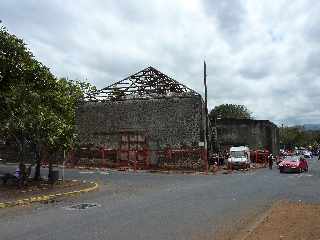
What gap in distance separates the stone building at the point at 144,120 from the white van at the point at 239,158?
3225mm

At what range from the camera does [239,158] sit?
4828 centimetres

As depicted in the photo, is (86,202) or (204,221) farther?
(86,202)

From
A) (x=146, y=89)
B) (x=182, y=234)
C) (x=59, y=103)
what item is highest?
(x=146, y=89)

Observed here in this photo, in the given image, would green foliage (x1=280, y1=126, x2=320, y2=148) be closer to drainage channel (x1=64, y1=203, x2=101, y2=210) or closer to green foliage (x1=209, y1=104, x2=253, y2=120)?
green foliage (x1=209, y1=104, x2=253, y2=120)

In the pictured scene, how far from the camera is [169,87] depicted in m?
51.2

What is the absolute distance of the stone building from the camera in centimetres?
4866

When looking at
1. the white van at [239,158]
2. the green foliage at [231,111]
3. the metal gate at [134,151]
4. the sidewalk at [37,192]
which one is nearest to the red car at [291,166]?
the white van at [239,158]

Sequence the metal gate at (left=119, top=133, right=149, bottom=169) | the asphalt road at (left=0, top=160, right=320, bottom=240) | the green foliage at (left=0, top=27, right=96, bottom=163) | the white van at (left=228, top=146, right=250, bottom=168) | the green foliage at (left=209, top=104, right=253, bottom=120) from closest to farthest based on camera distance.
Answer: the asphalt road at (left=0, top=160, right=320, bottom=240) → the green foliage at (left=0, top=27, right=96, bottom=163) → the metal gate at (left=119, top=133, right=149, bottom=169) → the white van at (left=228, top=146, right=250, bottom=168) → the green foliage at (left=209, top=104, right=253, bottom=120)

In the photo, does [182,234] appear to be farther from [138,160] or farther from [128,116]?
[128,116]

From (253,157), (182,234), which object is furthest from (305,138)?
(182,234)

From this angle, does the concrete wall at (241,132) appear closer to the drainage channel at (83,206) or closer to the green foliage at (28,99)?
the green foliage at (28,99)

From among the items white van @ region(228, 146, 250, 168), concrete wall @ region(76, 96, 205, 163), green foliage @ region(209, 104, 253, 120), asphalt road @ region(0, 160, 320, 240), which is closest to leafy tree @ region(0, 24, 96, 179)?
asphalt road @ region(0, 160, 320, 240)

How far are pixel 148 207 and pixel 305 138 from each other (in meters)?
153

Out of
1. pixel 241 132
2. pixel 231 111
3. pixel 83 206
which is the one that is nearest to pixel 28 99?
pixel 83 206
